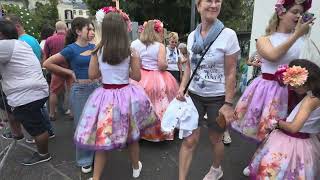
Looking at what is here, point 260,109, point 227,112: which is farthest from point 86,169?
point 260,109

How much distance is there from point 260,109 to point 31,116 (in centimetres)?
260

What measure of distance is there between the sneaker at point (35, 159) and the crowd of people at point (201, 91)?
0.5 inches

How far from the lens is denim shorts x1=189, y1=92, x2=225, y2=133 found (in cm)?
319

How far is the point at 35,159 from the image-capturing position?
4.20 metres

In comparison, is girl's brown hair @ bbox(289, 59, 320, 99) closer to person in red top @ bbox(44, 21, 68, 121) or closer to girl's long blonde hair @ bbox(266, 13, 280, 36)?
girl's long blonde hair @ bbox(266, 13, 280, 36)

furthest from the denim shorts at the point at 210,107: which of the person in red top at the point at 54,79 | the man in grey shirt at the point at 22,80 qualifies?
the person in red top at the point at 54,79

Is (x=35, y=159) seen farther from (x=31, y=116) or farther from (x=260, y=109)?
(x=260, y=109)

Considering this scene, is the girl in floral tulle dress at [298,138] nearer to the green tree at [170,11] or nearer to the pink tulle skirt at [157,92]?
the pink tulle skirt at [157,92]

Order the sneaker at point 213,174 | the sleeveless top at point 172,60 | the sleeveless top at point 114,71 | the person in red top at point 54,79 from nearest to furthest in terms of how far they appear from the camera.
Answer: the sleeveless top at point 114,71 < the sneaker at point 213,174 < the sleeveless top at point 172,60 < the person in red top at point 54,79

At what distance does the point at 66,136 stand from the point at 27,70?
1.62 meters

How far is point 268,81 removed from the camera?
310 cm

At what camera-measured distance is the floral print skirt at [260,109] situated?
301 cm

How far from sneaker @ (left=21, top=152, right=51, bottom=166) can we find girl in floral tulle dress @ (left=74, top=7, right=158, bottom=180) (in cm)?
114

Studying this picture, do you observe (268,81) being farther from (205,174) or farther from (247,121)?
(205,174)
